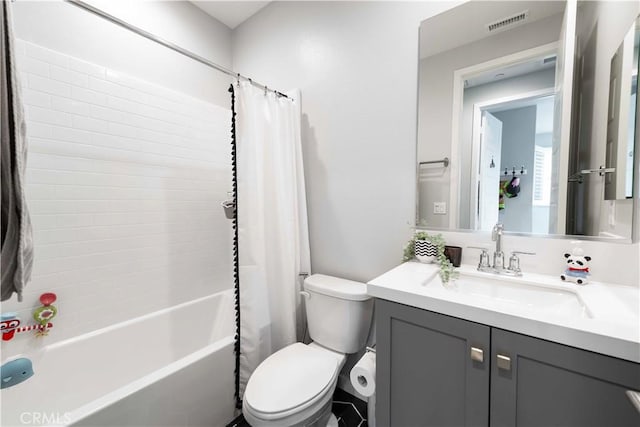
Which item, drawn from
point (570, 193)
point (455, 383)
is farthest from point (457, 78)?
point (455, 383)

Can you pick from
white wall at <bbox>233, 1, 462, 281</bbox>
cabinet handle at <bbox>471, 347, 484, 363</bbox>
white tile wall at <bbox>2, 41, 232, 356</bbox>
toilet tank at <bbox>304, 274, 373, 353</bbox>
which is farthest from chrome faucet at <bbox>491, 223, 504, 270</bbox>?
white tile wall at <bbox>2, 41, 232, 356</bbox>

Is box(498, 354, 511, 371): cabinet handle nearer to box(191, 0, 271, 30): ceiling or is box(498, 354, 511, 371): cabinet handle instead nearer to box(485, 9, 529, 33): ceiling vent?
box(485, 9, 529, 33): ceiling vent

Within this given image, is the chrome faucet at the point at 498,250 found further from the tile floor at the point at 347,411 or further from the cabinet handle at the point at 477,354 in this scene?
the tile floor at the point at 347,411

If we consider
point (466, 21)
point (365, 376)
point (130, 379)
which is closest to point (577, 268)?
point (365, 376)

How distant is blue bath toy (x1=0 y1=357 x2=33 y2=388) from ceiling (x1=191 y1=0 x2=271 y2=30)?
2.46 metres

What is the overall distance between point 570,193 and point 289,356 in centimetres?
149

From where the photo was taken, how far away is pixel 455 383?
86 centimetres

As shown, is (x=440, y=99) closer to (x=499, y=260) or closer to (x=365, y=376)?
(x=499, y=260)

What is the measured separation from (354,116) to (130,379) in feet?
6.94

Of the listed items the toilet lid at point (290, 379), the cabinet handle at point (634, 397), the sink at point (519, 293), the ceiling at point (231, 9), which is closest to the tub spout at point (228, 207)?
the toilet lid at point (290, 379)

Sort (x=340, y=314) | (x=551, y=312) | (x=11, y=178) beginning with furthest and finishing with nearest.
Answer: (x=340, y=314), (x=551, y=312), (x=11, y=178)

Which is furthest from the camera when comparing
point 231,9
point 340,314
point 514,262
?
point 231,9

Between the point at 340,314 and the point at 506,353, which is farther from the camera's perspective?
the point at 340,314

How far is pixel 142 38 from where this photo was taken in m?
1.77
